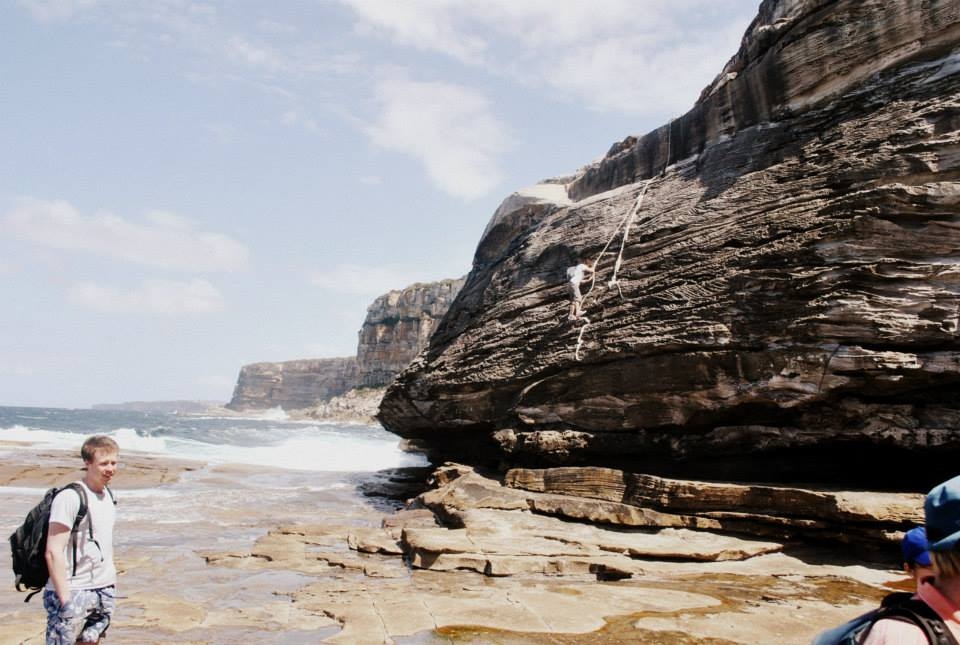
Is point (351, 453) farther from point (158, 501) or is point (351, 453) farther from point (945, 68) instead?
point (945, 68)

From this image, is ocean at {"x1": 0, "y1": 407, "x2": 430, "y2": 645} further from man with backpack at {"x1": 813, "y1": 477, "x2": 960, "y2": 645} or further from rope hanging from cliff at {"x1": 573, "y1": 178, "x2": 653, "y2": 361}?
rope hanging from cliff at {"x1": 573, "y1": 178, "x2": 653, "y2": 361}

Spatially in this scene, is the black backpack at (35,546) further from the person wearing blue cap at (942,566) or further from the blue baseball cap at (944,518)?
the blue baseball cap at (944,518)

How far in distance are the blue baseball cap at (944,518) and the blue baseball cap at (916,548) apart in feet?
0.63

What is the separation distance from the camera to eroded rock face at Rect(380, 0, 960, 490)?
11250mm

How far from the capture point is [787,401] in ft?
40.4

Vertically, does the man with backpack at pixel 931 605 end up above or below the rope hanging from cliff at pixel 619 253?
below

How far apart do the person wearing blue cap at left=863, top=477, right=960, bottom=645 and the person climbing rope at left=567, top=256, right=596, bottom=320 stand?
1410 cm

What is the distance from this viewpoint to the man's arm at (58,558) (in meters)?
4.36

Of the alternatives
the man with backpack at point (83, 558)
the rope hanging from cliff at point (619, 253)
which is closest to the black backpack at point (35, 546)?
the man with backpack at point (83, 558)

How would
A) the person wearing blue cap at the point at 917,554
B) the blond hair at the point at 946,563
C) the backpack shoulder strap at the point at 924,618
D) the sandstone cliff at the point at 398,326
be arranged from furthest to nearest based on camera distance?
the sandstone cliff at the point at 398,326 → the person wearing blue cap at the point at 917,554 → the blond hair at the point at 946,563 → the backpack shoulder strap at the point at 924,618

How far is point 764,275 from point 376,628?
9391 mm

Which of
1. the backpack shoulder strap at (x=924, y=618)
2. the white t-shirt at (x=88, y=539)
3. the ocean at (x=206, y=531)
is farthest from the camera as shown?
the ocean at (x=206, y=531)

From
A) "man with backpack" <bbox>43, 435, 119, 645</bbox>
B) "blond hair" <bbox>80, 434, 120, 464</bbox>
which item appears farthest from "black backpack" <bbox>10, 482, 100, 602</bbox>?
"blond hair" <bbox>80, 434, 120, 464</bbox>

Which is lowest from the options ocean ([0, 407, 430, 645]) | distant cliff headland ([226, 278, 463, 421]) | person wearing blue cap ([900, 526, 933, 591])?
ocean ([0, 407, 430, 645])
